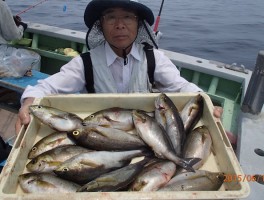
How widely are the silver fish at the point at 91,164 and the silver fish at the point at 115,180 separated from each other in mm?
81

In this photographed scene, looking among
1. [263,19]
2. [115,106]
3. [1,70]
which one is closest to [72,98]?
[115,106]

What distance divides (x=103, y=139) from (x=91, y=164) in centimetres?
22

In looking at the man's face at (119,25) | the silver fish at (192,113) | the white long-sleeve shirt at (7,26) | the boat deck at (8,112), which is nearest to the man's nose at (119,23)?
the man's face at (119,25)

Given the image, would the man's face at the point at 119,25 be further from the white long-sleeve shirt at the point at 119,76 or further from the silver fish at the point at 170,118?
the silver fish at the point at 170,118

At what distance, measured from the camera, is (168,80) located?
2.61m

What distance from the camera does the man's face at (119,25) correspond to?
7.55 ft

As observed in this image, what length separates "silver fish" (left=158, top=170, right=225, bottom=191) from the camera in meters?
1.41

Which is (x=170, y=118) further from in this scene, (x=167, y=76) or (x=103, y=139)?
(x=167, y=76)

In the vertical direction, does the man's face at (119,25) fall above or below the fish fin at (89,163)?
above

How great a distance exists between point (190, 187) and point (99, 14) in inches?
68.7

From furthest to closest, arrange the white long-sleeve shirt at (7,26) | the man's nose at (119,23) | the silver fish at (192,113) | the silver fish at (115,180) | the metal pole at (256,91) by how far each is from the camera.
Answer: the white long-sleeve shirt at (7,26) → the metal pole at (256,91) → the man's nose at (119,23) → the silver fish at (192,113) → the silver fish at (115,180)

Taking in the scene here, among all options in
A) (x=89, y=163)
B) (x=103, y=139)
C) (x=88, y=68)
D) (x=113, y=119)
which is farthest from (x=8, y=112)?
(x=89, y=163)

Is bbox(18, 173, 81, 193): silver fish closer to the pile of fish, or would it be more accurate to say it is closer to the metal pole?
the pile of fish

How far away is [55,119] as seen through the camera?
1.84 metres
